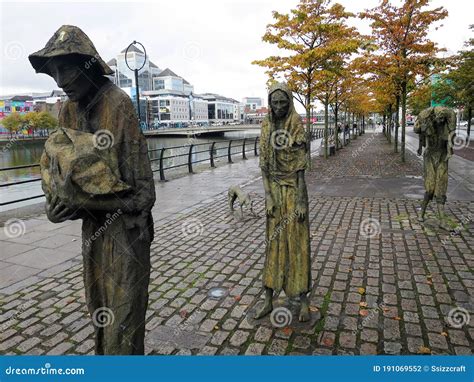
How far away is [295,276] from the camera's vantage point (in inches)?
153

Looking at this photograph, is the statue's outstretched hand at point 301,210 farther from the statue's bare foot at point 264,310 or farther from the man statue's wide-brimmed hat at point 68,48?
the man statue's wide-brimmed hat at point 68,48

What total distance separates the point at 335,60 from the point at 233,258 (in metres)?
12.0

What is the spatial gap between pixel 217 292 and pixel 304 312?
126 cm

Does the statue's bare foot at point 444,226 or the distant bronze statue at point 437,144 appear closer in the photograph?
the distant bronze statue at point 437,144

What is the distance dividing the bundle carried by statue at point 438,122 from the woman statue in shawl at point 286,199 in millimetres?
4327

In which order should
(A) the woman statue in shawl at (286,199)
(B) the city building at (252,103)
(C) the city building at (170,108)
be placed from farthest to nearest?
(B) the city building at (252,103) → (C) the city building at (170,108) → (A) the woman statue in shawl at (286,199)

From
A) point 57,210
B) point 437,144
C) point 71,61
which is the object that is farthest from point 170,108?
point 57,210

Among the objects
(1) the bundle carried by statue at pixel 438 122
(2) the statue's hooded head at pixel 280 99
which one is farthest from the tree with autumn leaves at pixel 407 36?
(2) the statue's hooded head at pixel 280 99

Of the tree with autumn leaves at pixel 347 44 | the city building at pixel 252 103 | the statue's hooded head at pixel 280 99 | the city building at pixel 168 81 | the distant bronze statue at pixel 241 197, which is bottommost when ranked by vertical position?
the distant bronze statue at pixel 241 197

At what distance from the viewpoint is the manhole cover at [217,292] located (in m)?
4.68

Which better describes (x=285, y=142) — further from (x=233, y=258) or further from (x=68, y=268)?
(x=68, y=268)

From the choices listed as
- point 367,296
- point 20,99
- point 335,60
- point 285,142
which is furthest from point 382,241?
point 20,99

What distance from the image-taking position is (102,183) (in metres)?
1.75

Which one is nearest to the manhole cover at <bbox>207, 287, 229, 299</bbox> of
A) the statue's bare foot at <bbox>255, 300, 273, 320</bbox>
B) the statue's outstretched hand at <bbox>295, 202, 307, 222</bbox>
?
the statue's bare foot at <bbox>255, 300, 273, 320</bbox>
